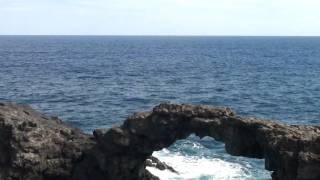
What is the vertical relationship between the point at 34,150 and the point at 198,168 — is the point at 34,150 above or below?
above

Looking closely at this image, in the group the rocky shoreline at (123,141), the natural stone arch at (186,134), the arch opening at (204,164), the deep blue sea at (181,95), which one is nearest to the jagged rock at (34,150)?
the rocky shoreline at (123,141)

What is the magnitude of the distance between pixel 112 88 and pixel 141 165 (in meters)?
57.0

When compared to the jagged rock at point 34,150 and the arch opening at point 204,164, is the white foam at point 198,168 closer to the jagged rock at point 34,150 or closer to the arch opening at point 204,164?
the arch opening at point 204,164

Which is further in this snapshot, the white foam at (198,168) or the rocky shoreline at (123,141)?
the white foam at (198,168)

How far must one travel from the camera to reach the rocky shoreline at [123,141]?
31.7 m

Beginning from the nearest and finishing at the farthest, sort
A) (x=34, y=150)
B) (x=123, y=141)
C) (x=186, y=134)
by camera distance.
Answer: (x=123, y=141) < (x=186, y=134) < (x=34, y=150)

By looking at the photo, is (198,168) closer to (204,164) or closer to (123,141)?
(204,164)

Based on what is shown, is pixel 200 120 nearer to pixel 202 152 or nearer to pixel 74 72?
pixel 202 152

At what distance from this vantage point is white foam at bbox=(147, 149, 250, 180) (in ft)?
142

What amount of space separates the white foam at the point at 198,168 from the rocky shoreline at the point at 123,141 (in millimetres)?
5719

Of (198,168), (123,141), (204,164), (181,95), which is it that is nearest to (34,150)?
(123,141)

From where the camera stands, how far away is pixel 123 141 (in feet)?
112

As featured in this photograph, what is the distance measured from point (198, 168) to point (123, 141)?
1300 centimetres

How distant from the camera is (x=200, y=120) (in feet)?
108
